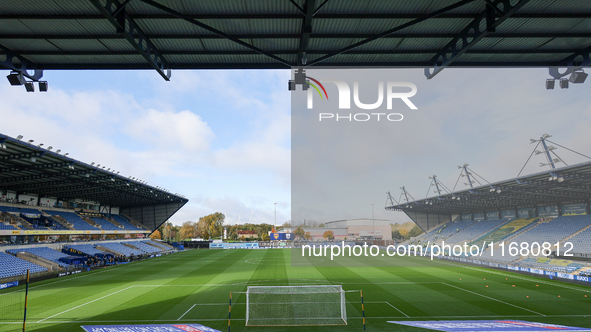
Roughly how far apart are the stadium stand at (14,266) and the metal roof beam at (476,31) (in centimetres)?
3312

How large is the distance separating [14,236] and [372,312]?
38.6 m

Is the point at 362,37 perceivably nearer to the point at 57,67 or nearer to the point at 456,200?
the point at 57,67

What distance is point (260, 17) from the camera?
8039mm

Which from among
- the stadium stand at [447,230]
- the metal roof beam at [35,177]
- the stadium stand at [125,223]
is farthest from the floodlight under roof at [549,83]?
the stadium stand at [125,223]

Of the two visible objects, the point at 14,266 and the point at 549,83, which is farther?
the point at 14,266

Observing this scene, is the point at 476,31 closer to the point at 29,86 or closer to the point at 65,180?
the point at 29,86

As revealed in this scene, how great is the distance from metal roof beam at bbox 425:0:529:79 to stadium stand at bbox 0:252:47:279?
3312 centimetres

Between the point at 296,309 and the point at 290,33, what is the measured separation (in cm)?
1326

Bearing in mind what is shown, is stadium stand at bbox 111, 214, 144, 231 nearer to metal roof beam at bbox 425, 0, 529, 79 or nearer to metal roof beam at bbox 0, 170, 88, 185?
metal roof beam at bbox 0, 170, 88, 185

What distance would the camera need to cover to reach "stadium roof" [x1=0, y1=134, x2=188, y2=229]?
26109mm

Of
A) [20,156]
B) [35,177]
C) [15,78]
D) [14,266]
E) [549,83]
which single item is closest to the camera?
[15,78]

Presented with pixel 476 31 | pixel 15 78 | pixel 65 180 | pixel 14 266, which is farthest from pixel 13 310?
pixel 65 180

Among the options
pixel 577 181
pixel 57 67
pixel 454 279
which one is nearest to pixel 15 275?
pixel 57 67

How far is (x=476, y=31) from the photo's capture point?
822 cm
